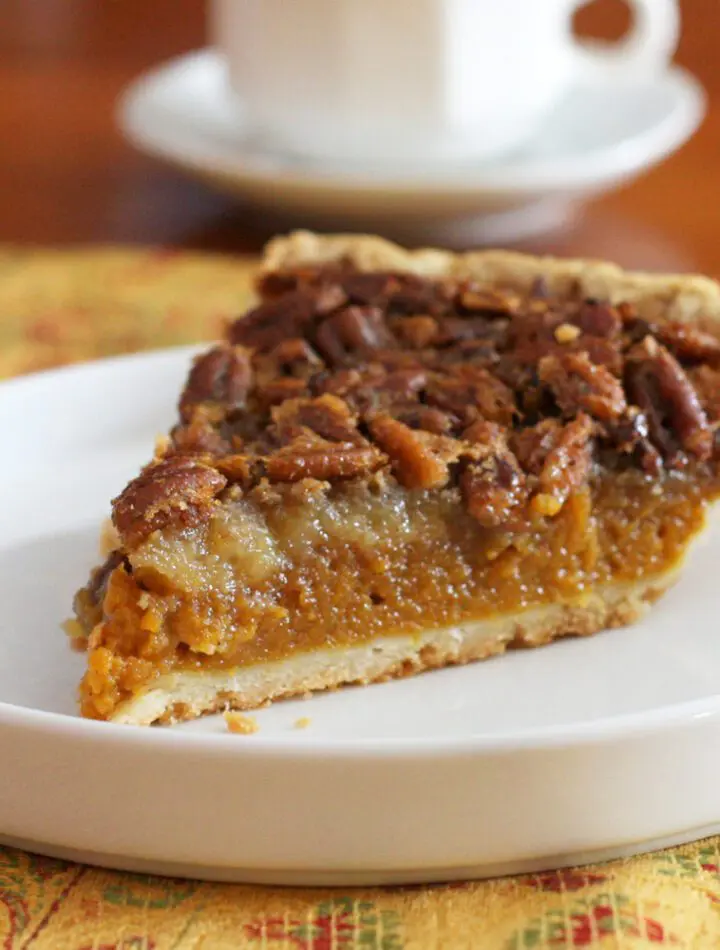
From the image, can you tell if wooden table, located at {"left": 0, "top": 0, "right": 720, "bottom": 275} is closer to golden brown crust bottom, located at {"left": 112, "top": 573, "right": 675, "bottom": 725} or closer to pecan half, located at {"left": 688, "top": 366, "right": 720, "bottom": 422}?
pecan half, located at {"left": 688, "top": 366, "right": 720, "bottom": 422}

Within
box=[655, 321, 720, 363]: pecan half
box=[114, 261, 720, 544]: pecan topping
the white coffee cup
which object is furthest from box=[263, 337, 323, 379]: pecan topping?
the white coffee cup

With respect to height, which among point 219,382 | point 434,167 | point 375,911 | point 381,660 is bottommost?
point 375,911

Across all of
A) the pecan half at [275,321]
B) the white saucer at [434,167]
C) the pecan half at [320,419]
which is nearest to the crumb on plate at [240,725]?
the pecan half at [320,419]

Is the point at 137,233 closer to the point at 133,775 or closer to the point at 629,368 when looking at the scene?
the point at 629,368

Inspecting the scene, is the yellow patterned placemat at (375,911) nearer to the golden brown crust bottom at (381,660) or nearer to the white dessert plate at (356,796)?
the white dessert plate at (356,796)

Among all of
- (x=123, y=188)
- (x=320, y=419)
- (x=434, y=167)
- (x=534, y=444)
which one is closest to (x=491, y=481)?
(x=534, y=444)

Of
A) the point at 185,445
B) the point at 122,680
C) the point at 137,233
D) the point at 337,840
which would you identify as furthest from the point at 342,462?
the point at 137,233

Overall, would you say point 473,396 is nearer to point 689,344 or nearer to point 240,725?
point 689,344
